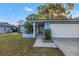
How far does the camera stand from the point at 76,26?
1305 cm

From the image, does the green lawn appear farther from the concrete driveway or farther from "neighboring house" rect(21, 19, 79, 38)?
"neighboring house" rect(21, 19, 79, 38)

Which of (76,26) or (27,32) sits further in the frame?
(27,32)

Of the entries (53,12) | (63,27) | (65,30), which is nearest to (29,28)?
(63,27)

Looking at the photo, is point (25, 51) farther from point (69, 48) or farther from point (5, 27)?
point (5, 27)

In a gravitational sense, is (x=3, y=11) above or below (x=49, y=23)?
above

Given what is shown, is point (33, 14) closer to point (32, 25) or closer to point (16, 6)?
point (16, 6)

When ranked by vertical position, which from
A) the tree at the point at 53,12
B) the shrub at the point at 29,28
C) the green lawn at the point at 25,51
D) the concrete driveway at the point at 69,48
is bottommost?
the green lawn at the point at 25,51

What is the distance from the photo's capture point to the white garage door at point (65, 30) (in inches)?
500

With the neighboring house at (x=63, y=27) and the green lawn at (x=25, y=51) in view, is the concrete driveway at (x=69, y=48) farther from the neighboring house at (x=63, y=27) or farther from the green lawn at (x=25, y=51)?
the neighboring house at (x=63, y=27)

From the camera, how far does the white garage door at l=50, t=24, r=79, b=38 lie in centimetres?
1270

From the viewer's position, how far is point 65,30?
1295 centimetres

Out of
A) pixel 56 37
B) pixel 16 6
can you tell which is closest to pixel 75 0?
pixel 56 37

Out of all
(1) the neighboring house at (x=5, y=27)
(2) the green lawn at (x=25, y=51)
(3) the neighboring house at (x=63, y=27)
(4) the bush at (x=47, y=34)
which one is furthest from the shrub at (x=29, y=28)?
(1) the neighboring house at (x=5, y=27)

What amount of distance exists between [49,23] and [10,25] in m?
8.07
